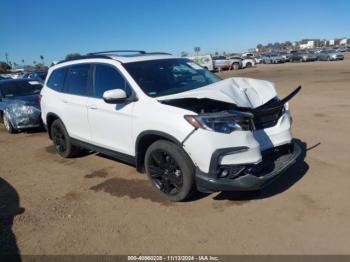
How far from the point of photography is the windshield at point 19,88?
11117 millimetres

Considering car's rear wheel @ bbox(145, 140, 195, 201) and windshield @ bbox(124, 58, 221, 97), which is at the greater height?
windshield @ bbox(124, 58, 221, 97)

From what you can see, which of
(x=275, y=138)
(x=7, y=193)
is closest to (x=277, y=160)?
(x=275, y=138)

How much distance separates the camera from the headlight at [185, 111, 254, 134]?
4023mm

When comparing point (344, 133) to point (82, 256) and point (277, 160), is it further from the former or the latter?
point (82, 256)

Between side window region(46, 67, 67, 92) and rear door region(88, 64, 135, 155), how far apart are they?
1264 millimetres

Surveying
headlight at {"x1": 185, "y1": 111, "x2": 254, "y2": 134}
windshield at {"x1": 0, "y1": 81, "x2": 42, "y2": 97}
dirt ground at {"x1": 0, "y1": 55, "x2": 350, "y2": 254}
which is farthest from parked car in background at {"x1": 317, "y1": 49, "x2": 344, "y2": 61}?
headlight at {"x1": 185, "y1": 111, "x2": 254, "y2": 134}

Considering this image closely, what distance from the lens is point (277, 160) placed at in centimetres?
462

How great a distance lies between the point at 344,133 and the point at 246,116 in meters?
4.23

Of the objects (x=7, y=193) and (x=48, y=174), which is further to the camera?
(x=48, y=174)

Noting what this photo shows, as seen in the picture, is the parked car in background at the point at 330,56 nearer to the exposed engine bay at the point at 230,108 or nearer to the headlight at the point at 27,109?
the headlight at the point at 27,109

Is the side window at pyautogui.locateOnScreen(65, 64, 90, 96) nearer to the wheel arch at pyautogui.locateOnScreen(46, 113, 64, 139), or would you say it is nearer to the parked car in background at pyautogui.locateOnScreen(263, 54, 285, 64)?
the wheel arch at pyautogui.locateOnScreen(46, 113, 64, 139)

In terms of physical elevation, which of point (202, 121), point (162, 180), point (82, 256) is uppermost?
point (202, 121)

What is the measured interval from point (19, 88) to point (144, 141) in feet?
26.4

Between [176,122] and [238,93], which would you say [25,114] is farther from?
[238,93]
